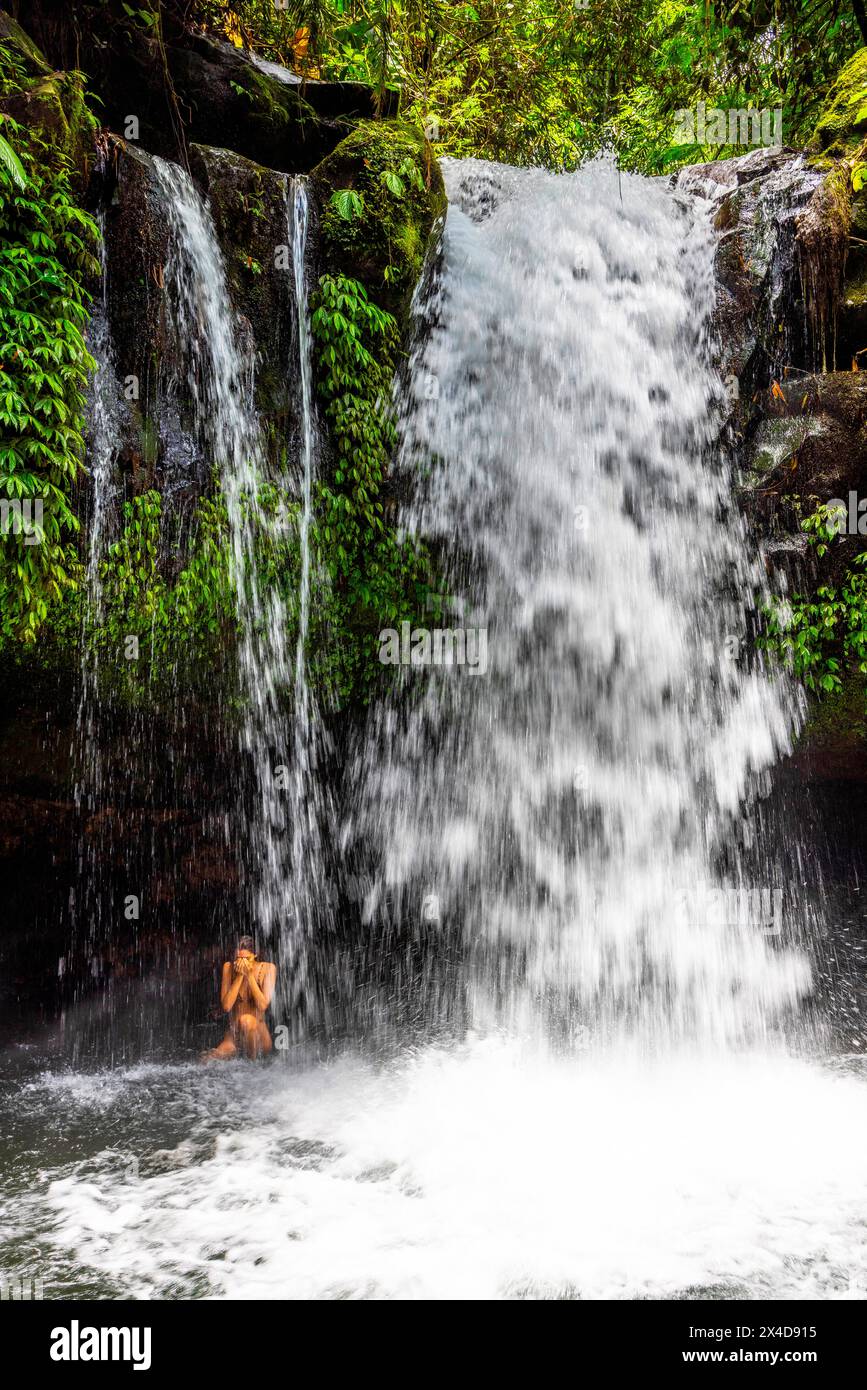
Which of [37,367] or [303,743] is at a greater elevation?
[37,367]

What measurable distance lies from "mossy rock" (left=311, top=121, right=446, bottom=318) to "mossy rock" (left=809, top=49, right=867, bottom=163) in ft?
12.9

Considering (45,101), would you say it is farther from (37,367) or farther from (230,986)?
(230,986)

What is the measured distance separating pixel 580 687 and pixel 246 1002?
3719 millimetres

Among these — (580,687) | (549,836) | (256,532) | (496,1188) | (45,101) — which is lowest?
(496,1188)

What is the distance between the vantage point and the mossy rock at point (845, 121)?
24.9 feet

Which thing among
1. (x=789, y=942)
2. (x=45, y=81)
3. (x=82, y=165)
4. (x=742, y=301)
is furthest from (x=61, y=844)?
(x=742, y=301)

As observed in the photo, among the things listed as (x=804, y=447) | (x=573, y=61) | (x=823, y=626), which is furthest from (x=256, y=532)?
(x=573, y=61)

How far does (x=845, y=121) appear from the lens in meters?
7.65

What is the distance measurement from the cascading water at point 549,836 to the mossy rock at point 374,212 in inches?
28.9

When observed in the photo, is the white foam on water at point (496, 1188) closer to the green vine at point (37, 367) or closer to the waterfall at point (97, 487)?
the waterfall at point (97, 487)

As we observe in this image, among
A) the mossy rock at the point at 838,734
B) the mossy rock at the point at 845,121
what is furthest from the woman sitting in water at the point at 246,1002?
the mossy rock at the point at 845,121

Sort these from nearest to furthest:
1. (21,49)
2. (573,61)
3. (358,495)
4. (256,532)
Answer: (21,49), (256,532), (358,495), (573,61)

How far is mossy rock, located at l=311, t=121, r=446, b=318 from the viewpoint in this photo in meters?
6.81

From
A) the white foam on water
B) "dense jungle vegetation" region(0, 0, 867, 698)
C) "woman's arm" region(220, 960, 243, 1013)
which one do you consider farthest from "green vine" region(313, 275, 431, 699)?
the white foam on water
